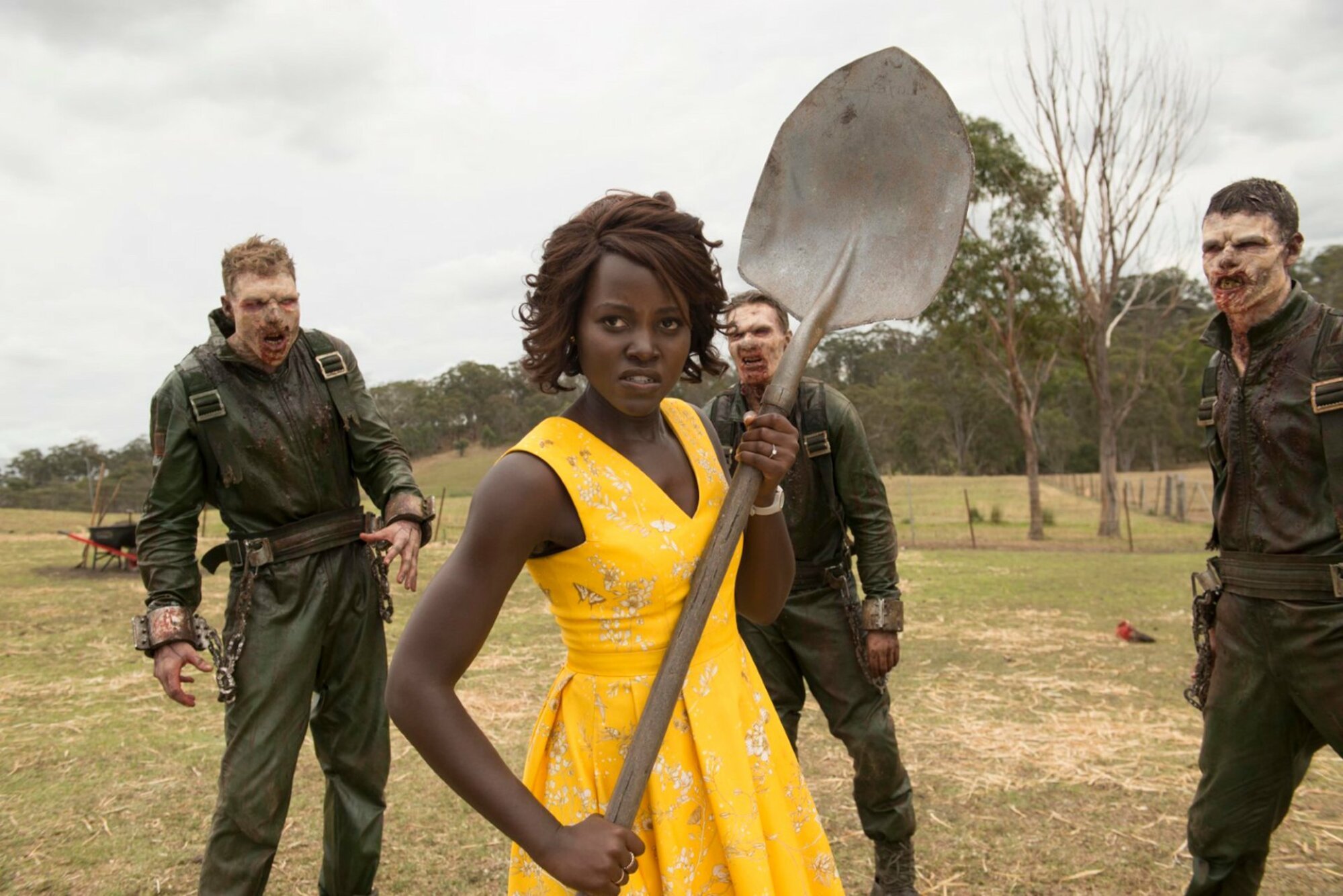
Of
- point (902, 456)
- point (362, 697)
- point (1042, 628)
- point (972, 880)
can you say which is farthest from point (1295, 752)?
point (902, 456)

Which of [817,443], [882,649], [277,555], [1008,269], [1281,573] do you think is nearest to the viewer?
[1281,573]

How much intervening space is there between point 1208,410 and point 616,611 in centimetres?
223

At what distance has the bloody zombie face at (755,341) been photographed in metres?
3.38

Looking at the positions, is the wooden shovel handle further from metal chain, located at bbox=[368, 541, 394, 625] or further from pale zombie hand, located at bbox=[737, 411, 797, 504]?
metal chain, located at bbox=[368, 541, 394, 625]

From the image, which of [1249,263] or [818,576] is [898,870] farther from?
[1249,263]

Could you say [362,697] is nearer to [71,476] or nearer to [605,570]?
[605,570]

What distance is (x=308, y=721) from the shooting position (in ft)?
10.6

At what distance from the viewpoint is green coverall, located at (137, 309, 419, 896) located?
2.92 m

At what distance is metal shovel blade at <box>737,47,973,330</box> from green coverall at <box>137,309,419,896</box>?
1705 millimetres

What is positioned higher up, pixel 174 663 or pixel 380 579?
pixel 380 579

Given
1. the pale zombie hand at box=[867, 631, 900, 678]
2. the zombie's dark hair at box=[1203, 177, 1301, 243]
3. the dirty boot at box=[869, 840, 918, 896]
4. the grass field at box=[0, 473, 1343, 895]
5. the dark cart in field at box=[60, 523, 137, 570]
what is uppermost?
the zombie's dark hair at box=[1203, 177, 1301, 243]

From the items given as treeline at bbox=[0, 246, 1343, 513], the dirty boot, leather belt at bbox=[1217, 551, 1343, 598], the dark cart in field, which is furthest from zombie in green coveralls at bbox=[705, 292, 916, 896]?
treeline at bbox=[0, 246, 1343, 513]

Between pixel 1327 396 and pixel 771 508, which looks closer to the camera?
pixel 771 508

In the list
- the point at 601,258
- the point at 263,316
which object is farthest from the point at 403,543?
the point at 601,258
